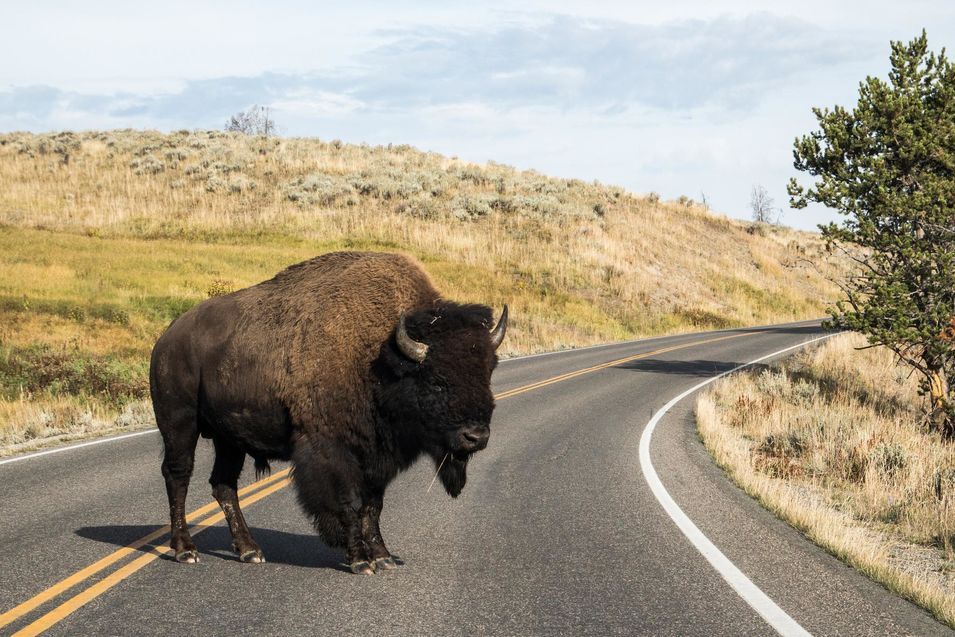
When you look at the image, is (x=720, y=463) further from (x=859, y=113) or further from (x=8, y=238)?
Answer: (x=8, y=238)

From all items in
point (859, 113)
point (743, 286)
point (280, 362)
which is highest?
point (859, 113)

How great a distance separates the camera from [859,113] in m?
14.7

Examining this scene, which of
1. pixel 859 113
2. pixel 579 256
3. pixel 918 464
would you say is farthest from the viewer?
pixel 579 256

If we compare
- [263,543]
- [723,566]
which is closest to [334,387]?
[263,543]

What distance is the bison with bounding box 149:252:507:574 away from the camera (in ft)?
17.8

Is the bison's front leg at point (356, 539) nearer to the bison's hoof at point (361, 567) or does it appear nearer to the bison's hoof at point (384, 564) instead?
the bison's hoof at point (361, 567)

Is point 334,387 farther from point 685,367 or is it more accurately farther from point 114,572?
point 685,367

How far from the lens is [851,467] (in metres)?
10.2

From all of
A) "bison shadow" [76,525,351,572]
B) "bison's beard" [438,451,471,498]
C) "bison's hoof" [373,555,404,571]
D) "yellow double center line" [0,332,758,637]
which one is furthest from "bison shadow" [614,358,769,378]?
"bison's hoof" [373,555,404,571]

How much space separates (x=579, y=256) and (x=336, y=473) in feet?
128

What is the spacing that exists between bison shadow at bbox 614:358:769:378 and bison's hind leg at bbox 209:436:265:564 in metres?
15.8

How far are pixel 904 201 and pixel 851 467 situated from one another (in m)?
5.71

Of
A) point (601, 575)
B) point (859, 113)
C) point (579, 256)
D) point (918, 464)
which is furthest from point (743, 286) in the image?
point (601, 575)

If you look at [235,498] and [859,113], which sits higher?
[859,113]
